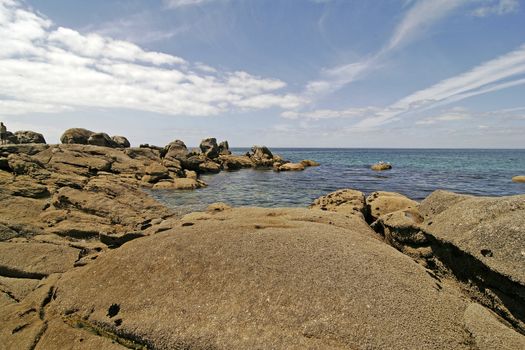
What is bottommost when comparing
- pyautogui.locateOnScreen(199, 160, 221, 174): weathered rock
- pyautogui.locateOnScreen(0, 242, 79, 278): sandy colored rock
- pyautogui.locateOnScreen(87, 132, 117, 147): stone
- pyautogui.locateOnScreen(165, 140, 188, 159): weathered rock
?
pyautogui.locateOnScreen(199, 160, 221, 174): weathered rock

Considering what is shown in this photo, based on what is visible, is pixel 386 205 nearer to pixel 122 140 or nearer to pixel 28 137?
pixel 28 137

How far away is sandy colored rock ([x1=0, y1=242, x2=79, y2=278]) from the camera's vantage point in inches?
277

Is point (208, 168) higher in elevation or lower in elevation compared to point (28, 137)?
lower

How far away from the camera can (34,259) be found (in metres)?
7.43

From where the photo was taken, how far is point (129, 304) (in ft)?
18.3

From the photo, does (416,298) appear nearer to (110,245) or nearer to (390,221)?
(390,221)

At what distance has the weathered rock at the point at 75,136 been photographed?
39.2 m

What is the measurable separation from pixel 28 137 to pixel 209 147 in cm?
2901

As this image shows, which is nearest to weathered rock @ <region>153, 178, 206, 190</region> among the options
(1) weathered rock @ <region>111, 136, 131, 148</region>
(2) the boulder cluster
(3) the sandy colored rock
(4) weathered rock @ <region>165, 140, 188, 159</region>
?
(4) weathered rock @ <region>165, 140, 188, 159</region>

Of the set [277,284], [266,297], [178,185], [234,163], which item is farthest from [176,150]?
[266,297]

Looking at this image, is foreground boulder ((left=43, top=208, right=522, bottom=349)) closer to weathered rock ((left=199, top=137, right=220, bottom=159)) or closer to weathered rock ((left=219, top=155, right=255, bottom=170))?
weathered rock ((left=219, top=155, right=255, bottom=170))

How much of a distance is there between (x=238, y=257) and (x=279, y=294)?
53.4 inches

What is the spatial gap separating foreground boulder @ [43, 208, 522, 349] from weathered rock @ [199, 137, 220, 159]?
1991 inches

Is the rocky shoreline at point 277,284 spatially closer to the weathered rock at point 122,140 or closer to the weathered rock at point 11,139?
the weathered rock at point 11,139
